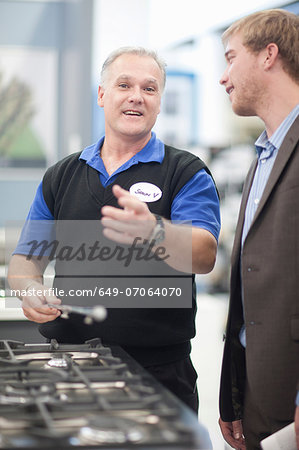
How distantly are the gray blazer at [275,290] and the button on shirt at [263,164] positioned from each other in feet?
0.19

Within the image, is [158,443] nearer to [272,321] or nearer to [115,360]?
[115,360]

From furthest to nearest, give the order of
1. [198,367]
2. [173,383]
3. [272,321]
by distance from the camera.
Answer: [198,367], [173,383], [272,321]

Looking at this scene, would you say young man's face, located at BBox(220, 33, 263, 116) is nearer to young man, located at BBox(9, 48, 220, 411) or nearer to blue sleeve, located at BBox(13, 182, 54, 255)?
young man, located at BBox(9, 48, 220, 411)

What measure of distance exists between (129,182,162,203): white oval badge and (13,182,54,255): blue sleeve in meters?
0.29

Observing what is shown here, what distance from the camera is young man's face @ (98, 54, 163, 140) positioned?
186cm

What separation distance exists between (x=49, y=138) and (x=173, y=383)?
4.60 m

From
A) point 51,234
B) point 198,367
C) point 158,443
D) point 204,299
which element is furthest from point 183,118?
point 158,443

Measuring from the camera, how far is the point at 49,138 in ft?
19.8

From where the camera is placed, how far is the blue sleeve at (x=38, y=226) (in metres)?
1.91

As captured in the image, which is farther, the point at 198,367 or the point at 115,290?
the point at 198,367

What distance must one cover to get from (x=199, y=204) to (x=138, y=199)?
18 cm

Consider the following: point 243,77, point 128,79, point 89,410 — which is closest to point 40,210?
Answer: point 128,79

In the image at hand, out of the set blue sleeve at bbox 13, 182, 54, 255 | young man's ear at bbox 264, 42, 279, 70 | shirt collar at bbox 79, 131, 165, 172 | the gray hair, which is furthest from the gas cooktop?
the gray hair

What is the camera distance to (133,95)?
1.85 metres
